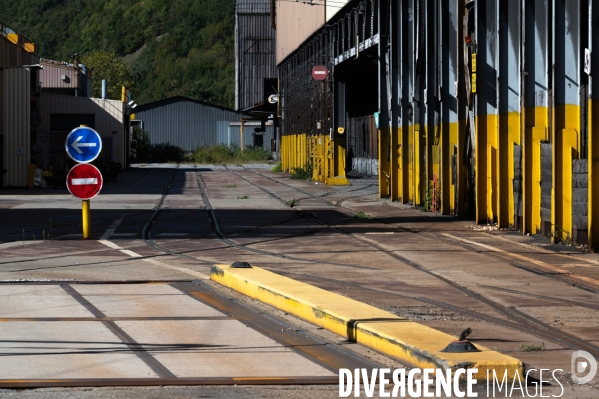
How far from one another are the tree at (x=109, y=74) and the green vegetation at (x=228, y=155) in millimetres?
31280

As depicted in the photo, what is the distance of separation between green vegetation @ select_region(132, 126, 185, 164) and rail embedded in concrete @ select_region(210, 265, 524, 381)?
78.7 meters

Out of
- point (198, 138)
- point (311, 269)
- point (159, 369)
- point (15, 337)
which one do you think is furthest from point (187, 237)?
point (198, 138)

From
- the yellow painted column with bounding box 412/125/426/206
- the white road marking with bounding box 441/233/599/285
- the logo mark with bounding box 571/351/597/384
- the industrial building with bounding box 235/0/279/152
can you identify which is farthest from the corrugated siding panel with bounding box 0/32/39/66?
the logo mark with bounding box 571/351/597/384

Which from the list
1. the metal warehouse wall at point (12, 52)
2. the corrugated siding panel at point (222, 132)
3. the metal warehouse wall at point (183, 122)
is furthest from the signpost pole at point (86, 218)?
the corrugated siding panel at point (222, 132)

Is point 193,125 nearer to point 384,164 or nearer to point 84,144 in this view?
point 384,164

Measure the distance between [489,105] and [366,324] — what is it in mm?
14496

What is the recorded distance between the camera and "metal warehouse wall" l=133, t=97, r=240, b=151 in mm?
96188

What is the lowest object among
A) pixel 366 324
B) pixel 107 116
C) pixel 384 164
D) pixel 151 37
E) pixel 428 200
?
pixel 366 324

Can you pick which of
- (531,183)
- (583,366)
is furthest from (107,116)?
(583,366)

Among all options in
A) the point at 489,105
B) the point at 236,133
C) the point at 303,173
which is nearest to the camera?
the point at 489,105

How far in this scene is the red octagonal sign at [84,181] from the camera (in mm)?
18203

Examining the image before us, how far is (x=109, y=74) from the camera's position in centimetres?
12031

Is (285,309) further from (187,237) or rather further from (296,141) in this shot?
(296,141)

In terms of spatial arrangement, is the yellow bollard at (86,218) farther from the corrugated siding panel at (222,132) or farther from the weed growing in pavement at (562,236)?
the corrugated siding panel at (222,132)
